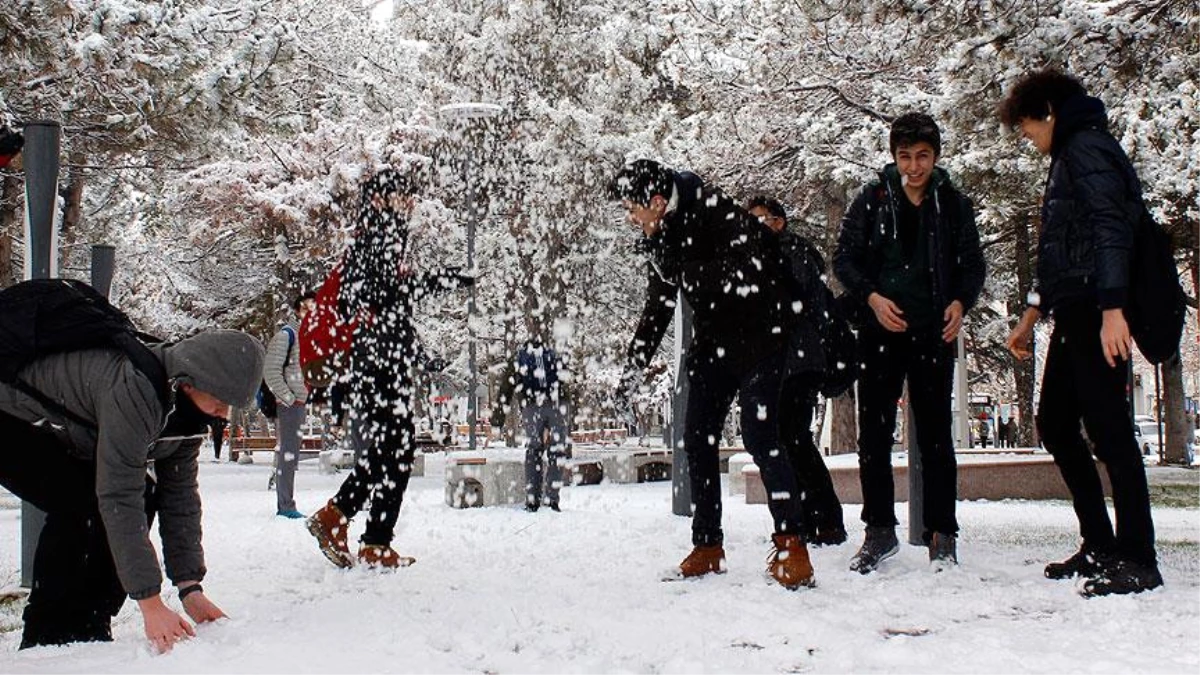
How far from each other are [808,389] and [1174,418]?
813 inches

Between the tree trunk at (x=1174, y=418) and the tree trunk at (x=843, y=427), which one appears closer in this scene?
the tree trunk at (x=843, y=427)

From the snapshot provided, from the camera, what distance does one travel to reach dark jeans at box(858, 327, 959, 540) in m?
5.15

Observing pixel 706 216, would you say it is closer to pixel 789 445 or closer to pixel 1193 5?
pixel 789 445

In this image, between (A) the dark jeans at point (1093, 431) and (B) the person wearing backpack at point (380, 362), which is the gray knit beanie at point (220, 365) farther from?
(A) the dark jeans at point (1093, 431)

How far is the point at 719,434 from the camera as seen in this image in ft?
17.1

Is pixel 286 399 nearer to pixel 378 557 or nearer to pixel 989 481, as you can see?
pixel 378 557

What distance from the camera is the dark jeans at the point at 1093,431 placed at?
4352mm

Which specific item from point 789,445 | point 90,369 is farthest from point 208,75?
point 90,369

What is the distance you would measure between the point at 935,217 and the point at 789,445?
1517mm

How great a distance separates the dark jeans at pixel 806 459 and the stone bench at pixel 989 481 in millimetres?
4015

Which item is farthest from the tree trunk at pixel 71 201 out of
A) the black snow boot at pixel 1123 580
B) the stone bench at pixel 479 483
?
the black snow boot at pixel 1123 580

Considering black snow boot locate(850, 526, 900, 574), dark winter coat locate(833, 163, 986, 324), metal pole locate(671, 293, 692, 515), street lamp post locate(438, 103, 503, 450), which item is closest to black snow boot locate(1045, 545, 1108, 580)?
black snow boot locate(850, 526, 900, 574)

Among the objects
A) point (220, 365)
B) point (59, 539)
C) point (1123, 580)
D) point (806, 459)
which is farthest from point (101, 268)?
point (1123, 580)

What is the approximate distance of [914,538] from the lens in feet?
20.2
